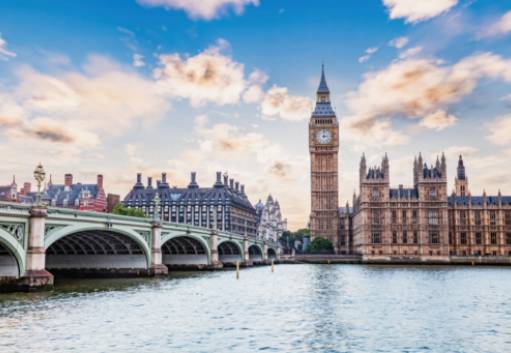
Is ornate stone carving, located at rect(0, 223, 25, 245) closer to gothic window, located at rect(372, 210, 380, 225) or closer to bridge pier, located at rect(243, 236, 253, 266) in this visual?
bridge pier, located at rect(243, 236, 253, 266)

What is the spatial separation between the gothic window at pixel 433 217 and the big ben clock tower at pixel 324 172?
1249 inches

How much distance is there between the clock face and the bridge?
64.7 meters

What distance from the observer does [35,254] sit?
3750 centimetres

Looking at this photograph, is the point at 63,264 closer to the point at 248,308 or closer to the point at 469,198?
the point at 248,308

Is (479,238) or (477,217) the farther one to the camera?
(477,217)

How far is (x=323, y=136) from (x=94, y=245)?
114 metres

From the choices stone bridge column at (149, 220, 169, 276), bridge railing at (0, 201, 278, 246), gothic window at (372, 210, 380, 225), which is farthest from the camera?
gothic window at (372, 210, 380, 225)

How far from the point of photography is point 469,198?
13638 centimetres

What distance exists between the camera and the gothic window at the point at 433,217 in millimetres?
131375

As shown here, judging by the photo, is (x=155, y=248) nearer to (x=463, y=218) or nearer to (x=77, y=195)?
(x=77, y=195)

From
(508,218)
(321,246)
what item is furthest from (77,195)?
(508,218)

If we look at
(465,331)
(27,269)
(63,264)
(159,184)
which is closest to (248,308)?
(465,331)

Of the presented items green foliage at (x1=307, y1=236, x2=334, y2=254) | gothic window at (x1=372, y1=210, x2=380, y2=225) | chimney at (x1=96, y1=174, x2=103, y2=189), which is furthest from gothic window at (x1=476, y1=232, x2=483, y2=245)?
chimney at (x1=96, y1=174, x2=103, y2=189)

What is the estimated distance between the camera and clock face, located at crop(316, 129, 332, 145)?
16588 cm
